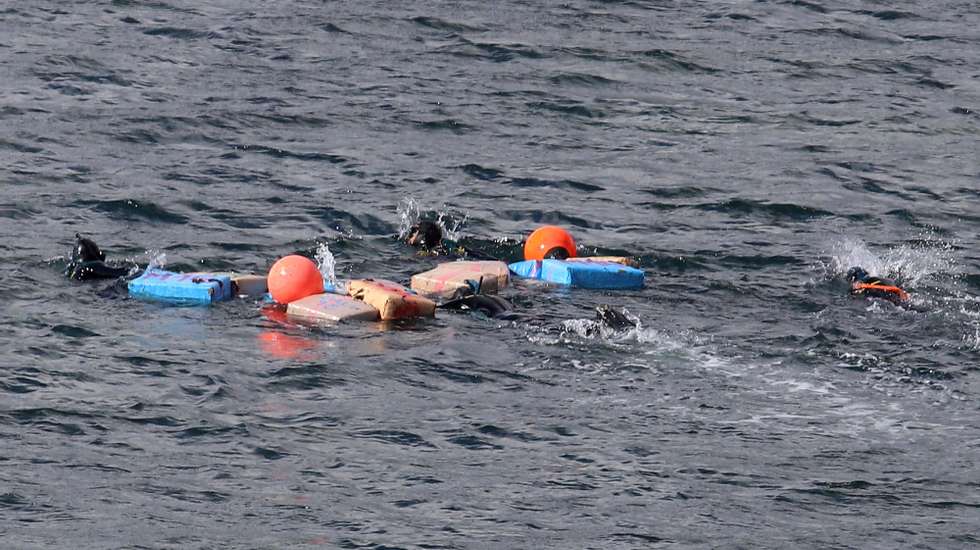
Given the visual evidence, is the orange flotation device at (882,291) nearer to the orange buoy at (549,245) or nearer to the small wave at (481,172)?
the orange buoy at (549,245)

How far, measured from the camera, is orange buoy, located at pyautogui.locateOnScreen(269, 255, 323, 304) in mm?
14336

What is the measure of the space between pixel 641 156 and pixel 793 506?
10895 millimetres

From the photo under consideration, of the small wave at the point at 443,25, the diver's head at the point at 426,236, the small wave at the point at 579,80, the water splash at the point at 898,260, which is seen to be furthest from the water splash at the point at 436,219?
the small wave at the point at 443,25

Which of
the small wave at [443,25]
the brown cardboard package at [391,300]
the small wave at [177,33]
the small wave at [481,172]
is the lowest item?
the brown cardboard package at [391,300]

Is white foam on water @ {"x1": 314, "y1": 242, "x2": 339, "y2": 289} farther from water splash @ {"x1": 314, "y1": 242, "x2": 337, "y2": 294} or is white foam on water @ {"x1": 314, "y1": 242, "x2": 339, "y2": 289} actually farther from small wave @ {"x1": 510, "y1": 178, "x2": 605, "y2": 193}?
small wave @ {"x1": 510, "y1": 178, "x2": 605, "y2": 193}

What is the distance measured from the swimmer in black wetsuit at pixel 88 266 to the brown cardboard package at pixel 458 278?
2.72 m

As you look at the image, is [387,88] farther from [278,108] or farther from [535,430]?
[535,430]

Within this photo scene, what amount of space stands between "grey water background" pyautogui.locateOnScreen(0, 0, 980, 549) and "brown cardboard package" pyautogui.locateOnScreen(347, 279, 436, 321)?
8.2 inches

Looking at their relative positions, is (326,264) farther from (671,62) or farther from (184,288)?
(671,62)

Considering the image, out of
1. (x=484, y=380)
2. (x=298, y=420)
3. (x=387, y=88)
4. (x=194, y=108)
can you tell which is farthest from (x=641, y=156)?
(x=298, y=420)

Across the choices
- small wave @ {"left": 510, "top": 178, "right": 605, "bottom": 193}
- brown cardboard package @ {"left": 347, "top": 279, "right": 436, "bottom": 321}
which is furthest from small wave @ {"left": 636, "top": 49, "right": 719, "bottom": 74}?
brown cardboard package @ {"left": 347, "top": 279, "right": 436, "bottom": 321}

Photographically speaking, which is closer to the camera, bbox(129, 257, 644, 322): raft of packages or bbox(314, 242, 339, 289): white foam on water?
bbox(129, 257, 644, 322): raft of packages

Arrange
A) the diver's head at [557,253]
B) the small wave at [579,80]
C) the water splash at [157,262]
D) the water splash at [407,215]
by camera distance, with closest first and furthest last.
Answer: the water splash at [157,262], the diver's head at [557,253], the water splash at [407,215], the small wave at [579,80]

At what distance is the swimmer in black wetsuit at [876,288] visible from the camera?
1496 cm
